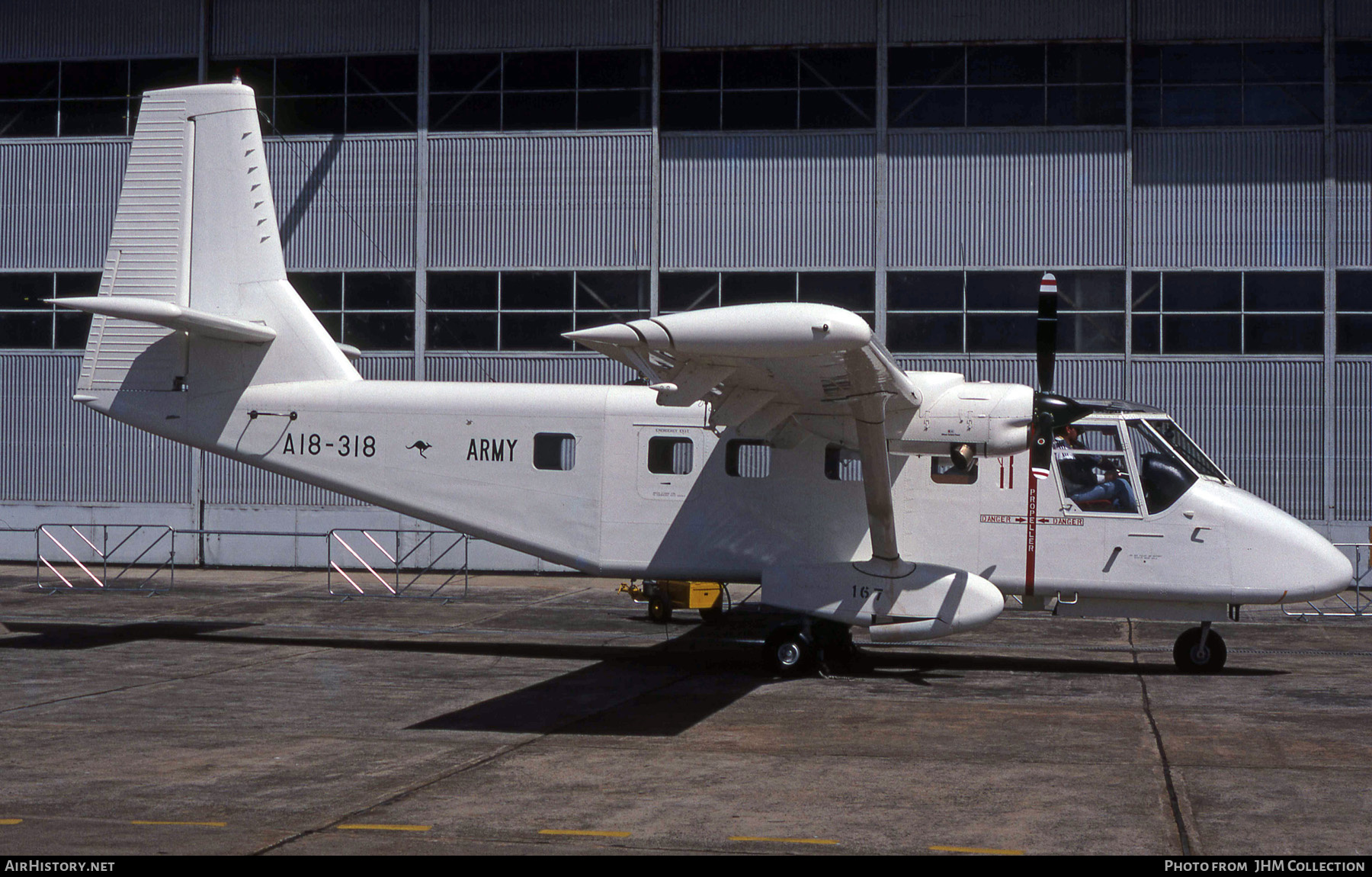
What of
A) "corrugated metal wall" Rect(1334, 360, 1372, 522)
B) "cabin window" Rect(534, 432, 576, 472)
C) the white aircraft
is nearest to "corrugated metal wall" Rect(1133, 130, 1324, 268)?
"corrugated metal wall" Rect(1334, 360, 1372, 522)

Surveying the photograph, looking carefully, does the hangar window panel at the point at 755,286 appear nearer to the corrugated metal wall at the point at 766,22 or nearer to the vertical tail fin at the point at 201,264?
the corrugated metal wall at the point at 766,22

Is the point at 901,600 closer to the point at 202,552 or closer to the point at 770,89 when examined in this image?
the point at 770,89

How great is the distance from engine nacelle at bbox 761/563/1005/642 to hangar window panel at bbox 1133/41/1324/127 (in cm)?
1541

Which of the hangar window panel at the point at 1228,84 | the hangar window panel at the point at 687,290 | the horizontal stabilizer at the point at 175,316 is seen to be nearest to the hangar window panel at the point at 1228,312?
the hangar window panel at the point at 1228,84

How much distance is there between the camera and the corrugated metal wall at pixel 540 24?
27.1 metres

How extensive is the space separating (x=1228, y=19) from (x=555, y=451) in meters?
18.2

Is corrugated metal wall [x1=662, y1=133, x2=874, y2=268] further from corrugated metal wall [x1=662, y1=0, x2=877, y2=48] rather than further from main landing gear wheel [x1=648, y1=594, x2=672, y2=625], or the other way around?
main landing gear wheel [x1=648, y1=594, x2=672, y2=625]

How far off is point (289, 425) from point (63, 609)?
7152 mm

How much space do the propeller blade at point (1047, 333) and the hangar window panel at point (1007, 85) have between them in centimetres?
1372

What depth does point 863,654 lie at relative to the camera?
1655cm

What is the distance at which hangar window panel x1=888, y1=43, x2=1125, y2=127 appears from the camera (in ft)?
84.1

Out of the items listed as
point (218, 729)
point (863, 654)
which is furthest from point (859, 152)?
point (218, 729)

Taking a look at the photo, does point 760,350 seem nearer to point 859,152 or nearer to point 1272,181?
point 859,152

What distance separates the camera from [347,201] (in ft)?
92.0
